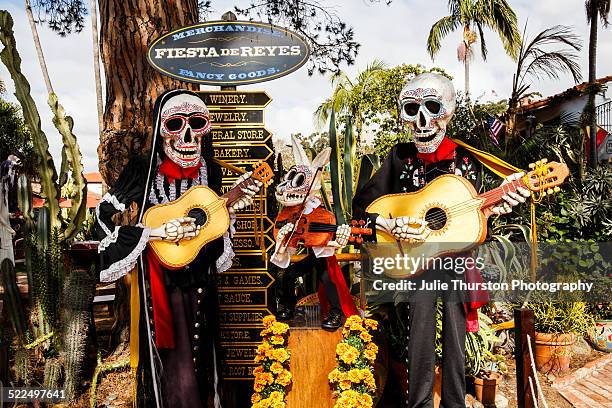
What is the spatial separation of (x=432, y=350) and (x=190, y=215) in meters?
1.77

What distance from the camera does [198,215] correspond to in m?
3.27

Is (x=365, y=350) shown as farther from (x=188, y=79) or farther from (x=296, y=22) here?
(x=296, y=22)

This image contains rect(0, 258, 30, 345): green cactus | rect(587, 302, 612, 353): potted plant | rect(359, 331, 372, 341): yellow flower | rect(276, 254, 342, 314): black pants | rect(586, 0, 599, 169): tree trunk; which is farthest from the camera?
rect(586, 0, 599, 169): tree trunk

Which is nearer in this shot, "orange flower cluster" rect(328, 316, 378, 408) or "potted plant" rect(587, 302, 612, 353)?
"orange flower cluster" rect(328, 316, 378, 408)

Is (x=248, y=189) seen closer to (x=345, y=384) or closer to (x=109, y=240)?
(x=109, y=240)

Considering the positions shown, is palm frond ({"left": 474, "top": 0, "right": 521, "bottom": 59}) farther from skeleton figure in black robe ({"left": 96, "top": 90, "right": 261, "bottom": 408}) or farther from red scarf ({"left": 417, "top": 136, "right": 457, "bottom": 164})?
skeleton figure in black robe ({"left": 96, "top": 90, "right": 261, "bottom": 408})

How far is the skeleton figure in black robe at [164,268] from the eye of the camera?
3.13m

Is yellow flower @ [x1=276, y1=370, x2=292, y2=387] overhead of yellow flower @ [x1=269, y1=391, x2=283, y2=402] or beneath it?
overhead

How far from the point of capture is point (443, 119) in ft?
11.0

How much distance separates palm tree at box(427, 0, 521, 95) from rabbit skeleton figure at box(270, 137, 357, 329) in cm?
704

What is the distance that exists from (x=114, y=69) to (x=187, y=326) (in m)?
2.37

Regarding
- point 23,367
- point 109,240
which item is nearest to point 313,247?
point 109,240

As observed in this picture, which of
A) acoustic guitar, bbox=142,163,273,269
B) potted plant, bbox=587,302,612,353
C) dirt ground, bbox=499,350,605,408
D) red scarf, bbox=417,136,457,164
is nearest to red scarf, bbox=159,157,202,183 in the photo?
acoustic guitar, bbox=142,163,273,269

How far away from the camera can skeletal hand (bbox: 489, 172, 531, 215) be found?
124 inches
